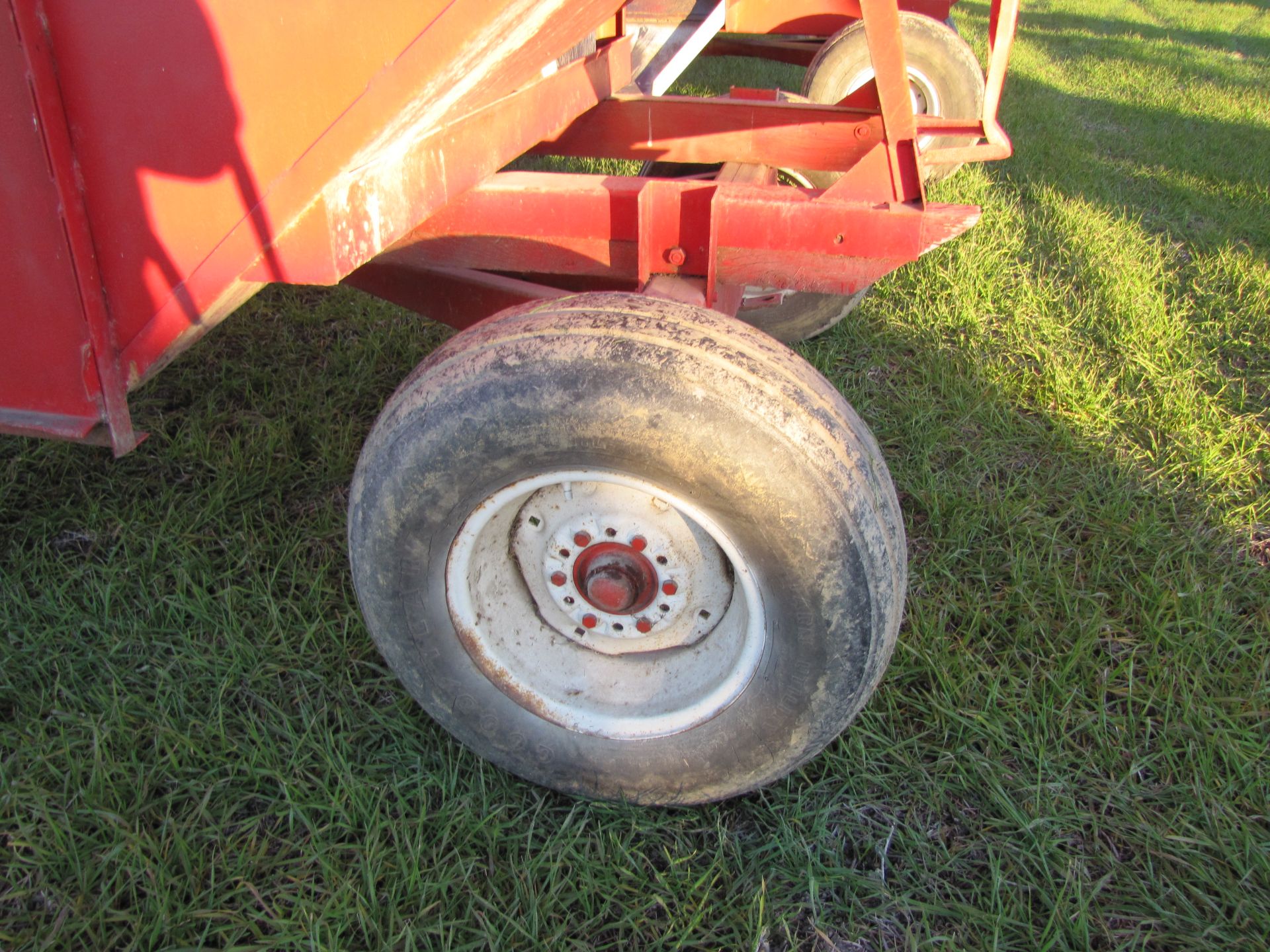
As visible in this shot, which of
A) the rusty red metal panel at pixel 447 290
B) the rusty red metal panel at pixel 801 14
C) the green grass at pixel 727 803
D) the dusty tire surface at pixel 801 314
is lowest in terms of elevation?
the green grass at pixel 727 803

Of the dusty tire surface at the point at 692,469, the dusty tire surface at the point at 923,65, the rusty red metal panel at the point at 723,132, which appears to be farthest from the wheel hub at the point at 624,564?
the dusty tire surface at the point at 923,65

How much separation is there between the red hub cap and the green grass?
448mm

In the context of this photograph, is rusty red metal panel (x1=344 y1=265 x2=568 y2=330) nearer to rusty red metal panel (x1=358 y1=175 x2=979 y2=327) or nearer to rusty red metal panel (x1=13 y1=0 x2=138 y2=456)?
rusty red metal panel (x1=358 y1=175 x2=979 y2=327)

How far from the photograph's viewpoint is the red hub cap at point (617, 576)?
169 centimetres

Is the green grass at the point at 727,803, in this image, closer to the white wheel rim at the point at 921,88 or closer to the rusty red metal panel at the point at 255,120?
the rusty red metal panel at the point at 255,120

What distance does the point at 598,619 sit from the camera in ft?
5.79

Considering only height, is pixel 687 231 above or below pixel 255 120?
below

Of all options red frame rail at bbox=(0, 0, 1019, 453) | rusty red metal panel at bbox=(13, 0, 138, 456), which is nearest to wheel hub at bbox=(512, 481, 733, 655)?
red frame rail at bbox=(0, 0, 1019, 453)

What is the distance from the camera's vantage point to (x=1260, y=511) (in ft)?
8.39

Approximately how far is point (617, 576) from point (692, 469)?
1.18 feet

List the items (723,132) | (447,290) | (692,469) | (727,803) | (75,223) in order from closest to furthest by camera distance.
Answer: (692,469), (75,223), (727,803), (447,290), (723,132)

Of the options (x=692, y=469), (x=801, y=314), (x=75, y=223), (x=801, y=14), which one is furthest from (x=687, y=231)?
(x=801, y=14)

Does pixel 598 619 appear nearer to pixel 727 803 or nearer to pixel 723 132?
pixel 727 803

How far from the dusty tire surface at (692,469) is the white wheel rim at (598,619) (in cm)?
5
